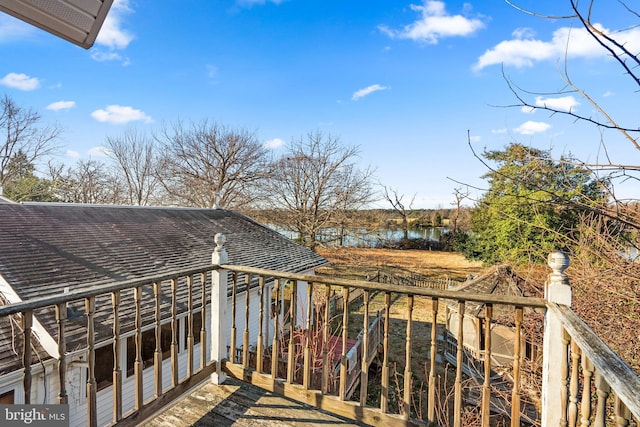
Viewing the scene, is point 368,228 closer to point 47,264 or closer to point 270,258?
point 270,258

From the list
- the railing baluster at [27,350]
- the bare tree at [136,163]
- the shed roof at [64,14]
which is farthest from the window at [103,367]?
the bare tree at [136,163]

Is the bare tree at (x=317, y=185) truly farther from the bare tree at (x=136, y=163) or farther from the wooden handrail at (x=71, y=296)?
the wooden handrail at (x=71, y=296)

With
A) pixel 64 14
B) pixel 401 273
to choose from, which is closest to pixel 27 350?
pixel 64 14

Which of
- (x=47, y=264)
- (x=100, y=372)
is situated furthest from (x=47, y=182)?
(x=100, y=372)

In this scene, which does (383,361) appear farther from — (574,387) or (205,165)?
(205,165)

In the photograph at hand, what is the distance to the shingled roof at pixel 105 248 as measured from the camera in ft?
16.4

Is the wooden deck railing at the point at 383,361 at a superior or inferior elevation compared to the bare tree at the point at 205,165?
inferior

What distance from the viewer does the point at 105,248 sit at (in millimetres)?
6773

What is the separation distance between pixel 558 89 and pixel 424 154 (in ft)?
20.9

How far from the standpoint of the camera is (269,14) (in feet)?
27.5

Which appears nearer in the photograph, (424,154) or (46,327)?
(46,327)

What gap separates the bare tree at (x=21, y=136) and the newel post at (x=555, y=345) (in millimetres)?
25485

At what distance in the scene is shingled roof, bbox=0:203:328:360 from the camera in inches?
197

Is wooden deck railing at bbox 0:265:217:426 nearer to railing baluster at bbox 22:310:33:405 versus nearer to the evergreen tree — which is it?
railing baluster at bbox 22:310:33:405
